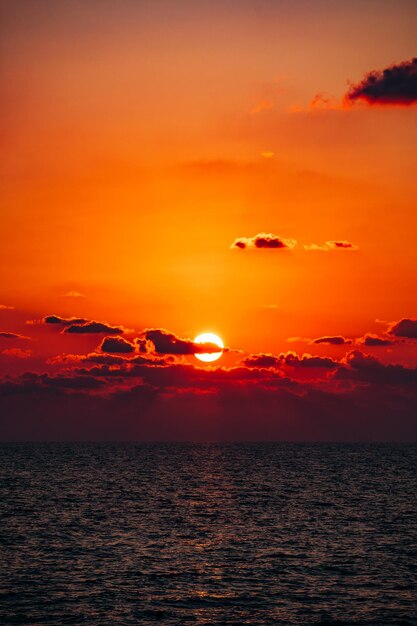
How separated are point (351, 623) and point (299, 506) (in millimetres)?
62509

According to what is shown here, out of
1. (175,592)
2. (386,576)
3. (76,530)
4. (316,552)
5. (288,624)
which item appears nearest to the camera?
(288,624)

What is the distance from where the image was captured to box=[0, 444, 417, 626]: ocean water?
2135 inches

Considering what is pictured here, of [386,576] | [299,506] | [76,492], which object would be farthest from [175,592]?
[76,492]

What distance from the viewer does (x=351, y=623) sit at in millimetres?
51906

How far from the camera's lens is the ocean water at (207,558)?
5422 centimetres

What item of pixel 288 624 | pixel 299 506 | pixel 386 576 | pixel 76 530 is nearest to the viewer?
pixel 288 624

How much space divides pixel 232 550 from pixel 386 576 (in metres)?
16.7

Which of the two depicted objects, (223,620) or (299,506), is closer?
(223,620)

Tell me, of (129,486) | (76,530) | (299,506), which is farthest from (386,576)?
(129,486)

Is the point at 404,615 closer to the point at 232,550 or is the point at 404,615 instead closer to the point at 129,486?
the point at 232,550

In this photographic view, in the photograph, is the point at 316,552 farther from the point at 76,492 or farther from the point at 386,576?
the point at 76,492

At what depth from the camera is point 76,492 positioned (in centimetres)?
13612

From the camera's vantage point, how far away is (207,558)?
71.8 meters

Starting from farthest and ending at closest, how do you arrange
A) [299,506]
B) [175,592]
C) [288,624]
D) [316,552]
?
[299,506] < [316,552] < [175,592] < [288,624]
